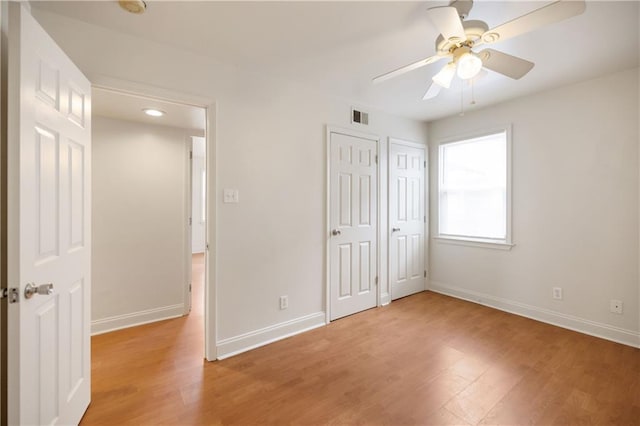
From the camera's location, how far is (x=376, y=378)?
6.95ft

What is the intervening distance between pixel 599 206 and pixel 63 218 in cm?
422

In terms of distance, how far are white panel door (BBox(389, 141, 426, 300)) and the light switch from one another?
2.07m

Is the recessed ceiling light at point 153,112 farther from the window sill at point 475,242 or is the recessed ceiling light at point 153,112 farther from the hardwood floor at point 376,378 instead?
the window sill at point 475,242

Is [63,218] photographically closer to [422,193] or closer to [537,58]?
[537,58]

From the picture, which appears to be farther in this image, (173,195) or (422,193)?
(422,193)

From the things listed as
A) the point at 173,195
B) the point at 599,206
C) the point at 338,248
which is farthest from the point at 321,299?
the point at 599,206

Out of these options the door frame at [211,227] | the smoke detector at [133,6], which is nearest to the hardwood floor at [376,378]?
the door frame at [211,227]

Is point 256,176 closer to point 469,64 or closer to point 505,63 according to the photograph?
point 469,64

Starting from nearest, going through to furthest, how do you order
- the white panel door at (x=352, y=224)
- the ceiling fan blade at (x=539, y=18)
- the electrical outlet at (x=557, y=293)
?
Answer: the ceiling fan blade at (x=539, y=18)
the electrical outlet at (x=557, y=293)
the white panel door at (x=352, y=224)

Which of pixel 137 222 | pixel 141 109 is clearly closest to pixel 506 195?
pixel 141 109

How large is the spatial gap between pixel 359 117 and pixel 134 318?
338cm

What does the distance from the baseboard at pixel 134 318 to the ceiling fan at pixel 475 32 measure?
3.35 meters

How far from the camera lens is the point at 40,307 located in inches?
51.2

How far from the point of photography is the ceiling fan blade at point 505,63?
1.74 metres
